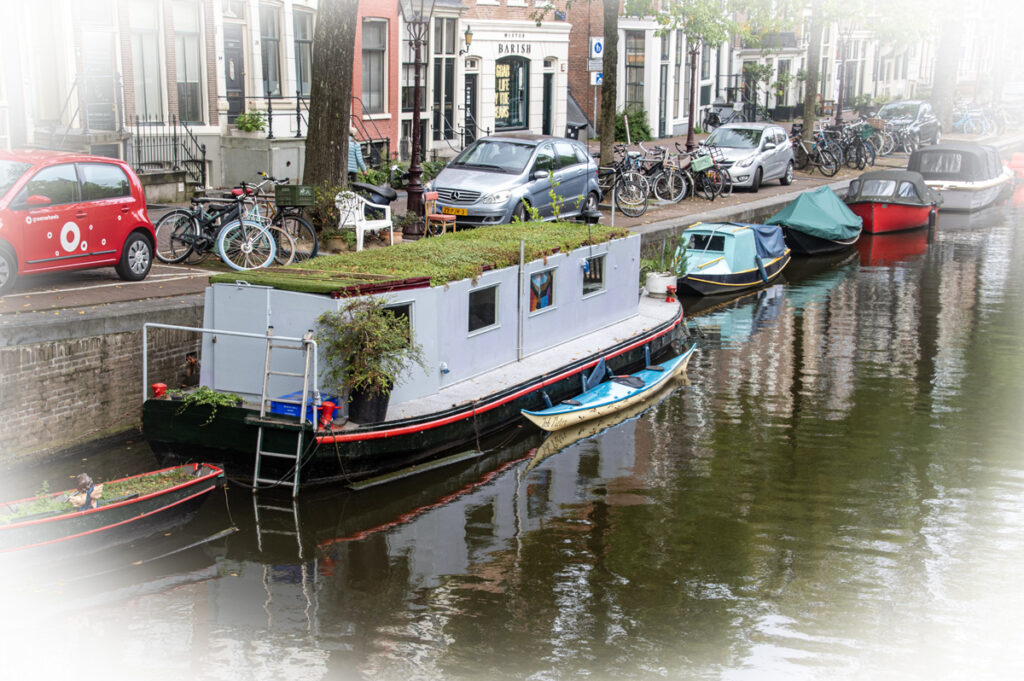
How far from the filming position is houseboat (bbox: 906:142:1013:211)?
36.1 metres

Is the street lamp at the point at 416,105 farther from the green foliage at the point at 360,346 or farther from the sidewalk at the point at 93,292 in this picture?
the green foliage at the point at 360,346

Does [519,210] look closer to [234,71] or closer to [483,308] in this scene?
[483,308]

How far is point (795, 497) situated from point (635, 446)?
2540 mm

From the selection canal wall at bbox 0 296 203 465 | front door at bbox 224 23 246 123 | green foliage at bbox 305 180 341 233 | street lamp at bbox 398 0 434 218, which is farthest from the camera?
front door at bbox 224 23 246 123

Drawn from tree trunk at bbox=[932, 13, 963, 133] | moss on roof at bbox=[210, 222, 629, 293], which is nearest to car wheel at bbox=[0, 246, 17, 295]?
moss on roof at bbox=[210, 222, 629, 293]

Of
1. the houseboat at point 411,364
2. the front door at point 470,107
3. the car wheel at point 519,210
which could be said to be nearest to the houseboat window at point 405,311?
the houseboat at point 411,364

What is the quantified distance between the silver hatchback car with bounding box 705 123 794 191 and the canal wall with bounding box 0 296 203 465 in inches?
829

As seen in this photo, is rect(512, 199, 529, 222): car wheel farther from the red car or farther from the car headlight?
the red car

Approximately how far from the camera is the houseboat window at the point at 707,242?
80.2 ft

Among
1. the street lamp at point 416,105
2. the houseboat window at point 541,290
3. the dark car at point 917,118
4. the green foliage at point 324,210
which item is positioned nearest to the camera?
the houseboat window at point 541,290

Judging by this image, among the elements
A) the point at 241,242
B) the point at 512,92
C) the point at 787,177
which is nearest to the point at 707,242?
the point at 241,242

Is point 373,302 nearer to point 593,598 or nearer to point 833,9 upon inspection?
point 593,598

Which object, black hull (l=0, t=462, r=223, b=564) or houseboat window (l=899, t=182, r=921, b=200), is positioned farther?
houseboat window (l=899, t=182, r=921, b=200)

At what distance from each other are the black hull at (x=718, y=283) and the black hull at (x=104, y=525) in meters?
13.7
